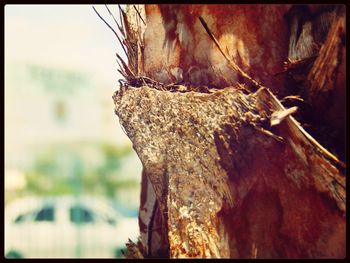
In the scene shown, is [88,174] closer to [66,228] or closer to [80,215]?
[80,215]

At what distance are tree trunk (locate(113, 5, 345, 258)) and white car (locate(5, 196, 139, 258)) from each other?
4985mm

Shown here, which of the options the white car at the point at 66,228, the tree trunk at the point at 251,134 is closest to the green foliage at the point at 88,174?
the white car at the point at 66,228

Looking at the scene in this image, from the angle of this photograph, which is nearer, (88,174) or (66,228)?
(66,228)

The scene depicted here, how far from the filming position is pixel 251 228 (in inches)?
80.3

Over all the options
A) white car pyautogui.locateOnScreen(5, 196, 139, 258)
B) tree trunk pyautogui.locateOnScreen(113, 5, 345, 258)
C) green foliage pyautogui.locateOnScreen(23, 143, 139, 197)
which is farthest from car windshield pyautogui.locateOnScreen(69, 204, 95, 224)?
green foliage pyautogui.locateOnScreen(23, 143, 139, 197)

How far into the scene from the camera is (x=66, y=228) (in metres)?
8.32

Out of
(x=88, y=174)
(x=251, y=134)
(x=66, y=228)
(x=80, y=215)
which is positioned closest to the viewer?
(x=251, y=134)

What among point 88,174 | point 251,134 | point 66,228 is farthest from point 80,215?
point 88,174

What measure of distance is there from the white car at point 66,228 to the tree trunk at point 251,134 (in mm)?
4985

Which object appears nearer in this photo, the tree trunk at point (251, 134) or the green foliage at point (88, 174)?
the tree trunk at point (251, 134)

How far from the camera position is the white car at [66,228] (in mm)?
7266

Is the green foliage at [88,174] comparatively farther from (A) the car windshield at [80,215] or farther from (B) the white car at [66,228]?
(B) the white car at [66,228]

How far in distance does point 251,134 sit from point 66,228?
6687 mm
